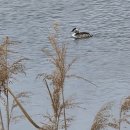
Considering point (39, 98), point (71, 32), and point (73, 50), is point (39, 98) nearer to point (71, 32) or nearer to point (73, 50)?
point (73, 50)

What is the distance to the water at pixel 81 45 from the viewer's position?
18.8 meters

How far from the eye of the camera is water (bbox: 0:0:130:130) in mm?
18828

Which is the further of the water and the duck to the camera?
the duck

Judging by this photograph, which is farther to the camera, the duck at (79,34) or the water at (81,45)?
the duck at (79,34)

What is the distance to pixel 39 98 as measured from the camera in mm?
19031

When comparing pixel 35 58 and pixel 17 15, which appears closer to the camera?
pixel 35 58

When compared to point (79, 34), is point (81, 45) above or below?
below

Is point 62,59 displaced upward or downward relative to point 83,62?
upward

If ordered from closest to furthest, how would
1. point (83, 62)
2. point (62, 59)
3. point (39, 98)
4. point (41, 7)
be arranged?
point (62, 59), point (39, 98), point (83, 62), point (41, 7)

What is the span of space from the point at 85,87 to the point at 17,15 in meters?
12.3

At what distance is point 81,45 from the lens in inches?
1064

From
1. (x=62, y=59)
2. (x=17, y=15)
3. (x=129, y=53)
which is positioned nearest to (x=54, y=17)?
(x=17, y=15)

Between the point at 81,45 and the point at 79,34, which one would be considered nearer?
the point at 81,45

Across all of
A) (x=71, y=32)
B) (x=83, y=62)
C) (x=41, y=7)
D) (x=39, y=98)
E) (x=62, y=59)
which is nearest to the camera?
(x=62, y=59)
